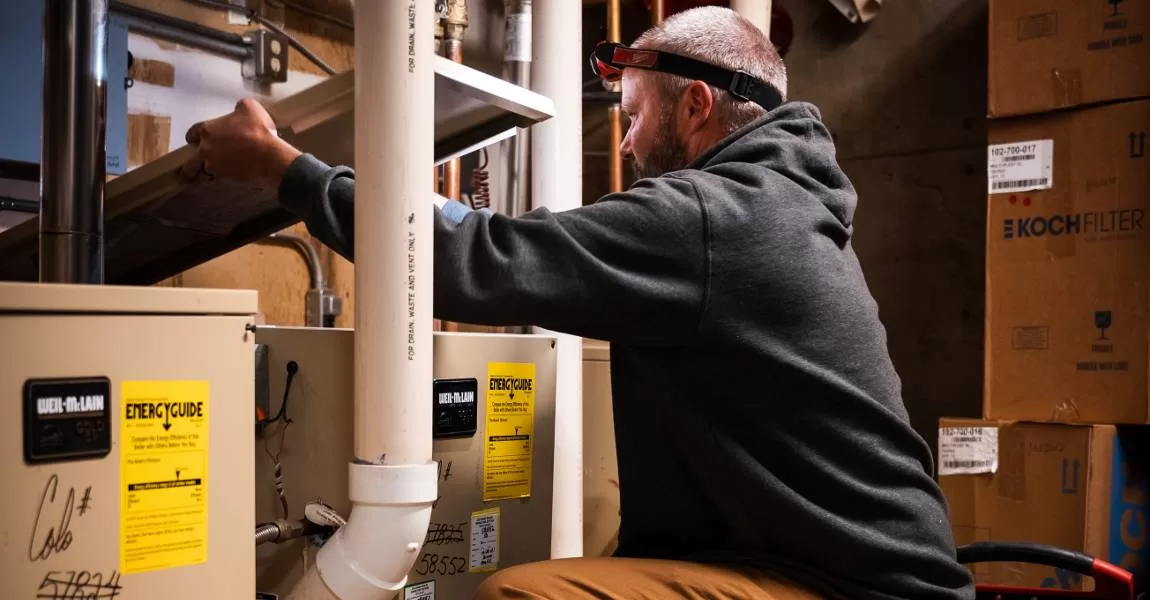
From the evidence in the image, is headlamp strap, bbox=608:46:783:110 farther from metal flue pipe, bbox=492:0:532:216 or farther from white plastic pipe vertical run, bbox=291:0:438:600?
metal flue pipe, bbox=492:0:532:216

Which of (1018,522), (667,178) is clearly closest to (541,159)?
(667,178)

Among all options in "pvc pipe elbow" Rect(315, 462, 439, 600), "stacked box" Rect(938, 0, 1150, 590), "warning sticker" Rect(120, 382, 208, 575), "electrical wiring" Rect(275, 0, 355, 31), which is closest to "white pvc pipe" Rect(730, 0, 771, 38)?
"stacked box" Rect(938, 0, 1150, 590)

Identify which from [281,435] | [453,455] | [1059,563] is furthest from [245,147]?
[1059,563]

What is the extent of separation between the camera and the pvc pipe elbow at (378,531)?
108 cm

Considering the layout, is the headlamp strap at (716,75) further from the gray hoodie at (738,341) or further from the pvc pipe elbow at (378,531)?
the pvc pipe elbow at (378,531)

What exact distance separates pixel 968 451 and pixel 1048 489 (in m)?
0.18

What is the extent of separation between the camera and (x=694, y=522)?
1.25 metres

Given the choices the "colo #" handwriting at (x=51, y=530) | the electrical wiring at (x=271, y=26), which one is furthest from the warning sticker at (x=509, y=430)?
the electrical wiring at (x=271, y=26)

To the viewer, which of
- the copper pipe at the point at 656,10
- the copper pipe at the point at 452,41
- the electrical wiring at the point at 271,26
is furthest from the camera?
the copper pipe at the point at 656,10

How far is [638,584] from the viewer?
1146mm

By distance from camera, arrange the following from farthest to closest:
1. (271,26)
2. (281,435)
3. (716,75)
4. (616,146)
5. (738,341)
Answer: (616,146), (271,26), (716,75), (281,435), (738,341)

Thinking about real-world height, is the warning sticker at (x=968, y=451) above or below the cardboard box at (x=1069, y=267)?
below

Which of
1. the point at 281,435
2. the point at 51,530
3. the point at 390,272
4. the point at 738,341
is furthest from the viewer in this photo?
the point at 281,435

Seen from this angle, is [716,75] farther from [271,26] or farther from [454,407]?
[271,26]
